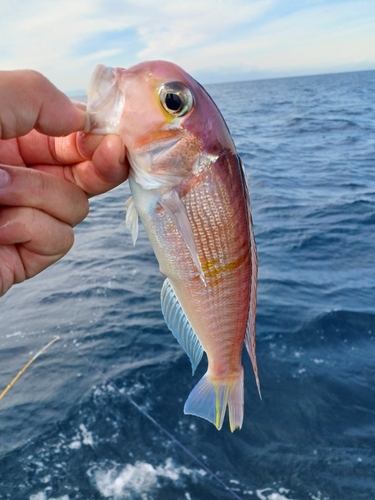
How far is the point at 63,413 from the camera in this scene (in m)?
4.69

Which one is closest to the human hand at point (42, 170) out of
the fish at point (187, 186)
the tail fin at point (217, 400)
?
the fish at point (187, 186)

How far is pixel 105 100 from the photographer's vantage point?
5.26ft

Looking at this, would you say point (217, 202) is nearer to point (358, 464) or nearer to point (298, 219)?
point (358, 464)

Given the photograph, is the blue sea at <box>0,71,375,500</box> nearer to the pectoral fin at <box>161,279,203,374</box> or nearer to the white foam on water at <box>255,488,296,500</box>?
the white foam on water at <box>255,488,296,500</box>

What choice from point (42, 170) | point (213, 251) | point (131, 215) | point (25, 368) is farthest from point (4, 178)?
point (25, 368)

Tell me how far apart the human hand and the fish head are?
0.08 m

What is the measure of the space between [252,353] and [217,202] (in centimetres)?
79

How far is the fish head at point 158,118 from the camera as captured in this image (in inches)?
63.2

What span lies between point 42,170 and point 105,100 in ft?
2.22

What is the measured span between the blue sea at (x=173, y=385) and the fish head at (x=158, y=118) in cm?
335

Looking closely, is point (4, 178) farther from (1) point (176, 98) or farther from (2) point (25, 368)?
(2) point (25, 368)

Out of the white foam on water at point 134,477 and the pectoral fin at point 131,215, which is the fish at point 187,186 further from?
the white foam on water at point 134,477

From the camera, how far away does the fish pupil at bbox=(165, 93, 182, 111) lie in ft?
5.33

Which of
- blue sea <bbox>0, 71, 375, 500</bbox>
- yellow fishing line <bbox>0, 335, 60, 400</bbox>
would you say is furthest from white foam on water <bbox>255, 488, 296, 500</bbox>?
yellow fishing line <bbox>0, 335, 60, 400</bbox>
